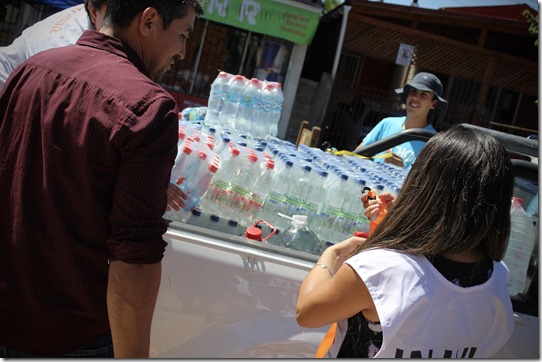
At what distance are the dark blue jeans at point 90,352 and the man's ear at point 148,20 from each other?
32.1 inches

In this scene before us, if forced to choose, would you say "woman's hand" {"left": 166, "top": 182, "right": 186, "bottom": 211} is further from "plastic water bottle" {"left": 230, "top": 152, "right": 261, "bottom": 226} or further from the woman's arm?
the woman's arm

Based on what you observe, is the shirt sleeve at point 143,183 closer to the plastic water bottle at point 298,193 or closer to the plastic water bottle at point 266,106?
the plastic water bottle at point 298,193

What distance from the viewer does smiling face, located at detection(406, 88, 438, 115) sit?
438 cm

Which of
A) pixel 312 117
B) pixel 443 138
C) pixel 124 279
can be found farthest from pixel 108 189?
pixel 312 117

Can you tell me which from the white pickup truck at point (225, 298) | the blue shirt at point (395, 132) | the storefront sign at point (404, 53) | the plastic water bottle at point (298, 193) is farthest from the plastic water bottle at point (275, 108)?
the storefront sign at point (404, 53)

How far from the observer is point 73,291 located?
1.45 meters

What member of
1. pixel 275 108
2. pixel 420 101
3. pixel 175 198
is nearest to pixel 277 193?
pixel 175 198

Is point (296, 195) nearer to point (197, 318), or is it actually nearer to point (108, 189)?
point (197, 318)

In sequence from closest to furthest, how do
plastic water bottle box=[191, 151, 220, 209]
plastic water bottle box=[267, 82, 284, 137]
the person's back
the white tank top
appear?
1. the white tank top
2. plastic water bottle box=[191, 151, 220, 209]
3. the person's back
4. plastic water bottle box=[267, 82, 284, 137]

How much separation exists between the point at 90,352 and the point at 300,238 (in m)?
1.20

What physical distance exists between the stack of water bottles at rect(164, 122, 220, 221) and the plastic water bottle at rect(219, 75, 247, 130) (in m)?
1.31

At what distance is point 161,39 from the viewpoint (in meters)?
1.51

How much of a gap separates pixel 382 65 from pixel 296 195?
51.8ft

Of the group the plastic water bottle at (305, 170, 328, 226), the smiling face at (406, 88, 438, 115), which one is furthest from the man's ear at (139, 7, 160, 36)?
the smiling face at (406, 88, 438, 115)
